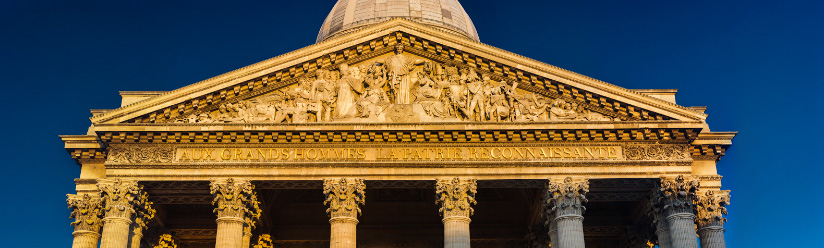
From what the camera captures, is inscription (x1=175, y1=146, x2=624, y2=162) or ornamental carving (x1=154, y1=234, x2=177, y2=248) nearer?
inscription (x1=175, y1=146, x2=624, y2=162)

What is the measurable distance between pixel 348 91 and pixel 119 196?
8.30 m

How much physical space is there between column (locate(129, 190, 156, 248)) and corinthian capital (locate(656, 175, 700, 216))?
1720cm

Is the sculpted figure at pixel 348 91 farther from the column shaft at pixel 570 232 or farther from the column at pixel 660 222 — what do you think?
the column at pixel 660 222

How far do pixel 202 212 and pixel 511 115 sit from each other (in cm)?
1353

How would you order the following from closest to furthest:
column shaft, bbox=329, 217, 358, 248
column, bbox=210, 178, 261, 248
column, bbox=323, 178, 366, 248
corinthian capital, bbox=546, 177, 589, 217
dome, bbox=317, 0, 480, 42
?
column shaft, bbox=329, 217, 358, 248
column, bbox=323, 178, 366, 248
column, bbox=210, 178, 261, 248
corinthian capital, bbox=546, 177, 589, 217
dome, bbox=317, 0, 480, 42

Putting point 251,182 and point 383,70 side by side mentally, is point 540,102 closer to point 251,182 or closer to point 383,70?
point 383,70

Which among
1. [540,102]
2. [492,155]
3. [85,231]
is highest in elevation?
[540,102]

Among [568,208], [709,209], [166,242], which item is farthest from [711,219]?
[166,242]

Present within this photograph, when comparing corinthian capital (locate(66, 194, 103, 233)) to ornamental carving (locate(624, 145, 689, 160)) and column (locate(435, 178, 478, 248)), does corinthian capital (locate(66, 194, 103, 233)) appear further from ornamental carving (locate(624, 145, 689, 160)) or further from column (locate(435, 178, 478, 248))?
ornamental carving (locate(624, 145, 689, 160))

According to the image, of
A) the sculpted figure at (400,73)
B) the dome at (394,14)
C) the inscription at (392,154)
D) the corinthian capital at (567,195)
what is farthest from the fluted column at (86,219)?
the dome at (394,14)

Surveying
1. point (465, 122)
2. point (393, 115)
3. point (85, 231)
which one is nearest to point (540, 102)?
point (465, 122)

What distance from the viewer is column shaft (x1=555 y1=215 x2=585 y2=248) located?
30438mm

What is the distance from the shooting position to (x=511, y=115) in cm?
3241

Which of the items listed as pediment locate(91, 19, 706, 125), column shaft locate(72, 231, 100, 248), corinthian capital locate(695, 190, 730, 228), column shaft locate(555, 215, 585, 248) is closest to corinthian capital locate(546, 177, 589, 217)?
column shaft locate(555, 215, 585, 248)
